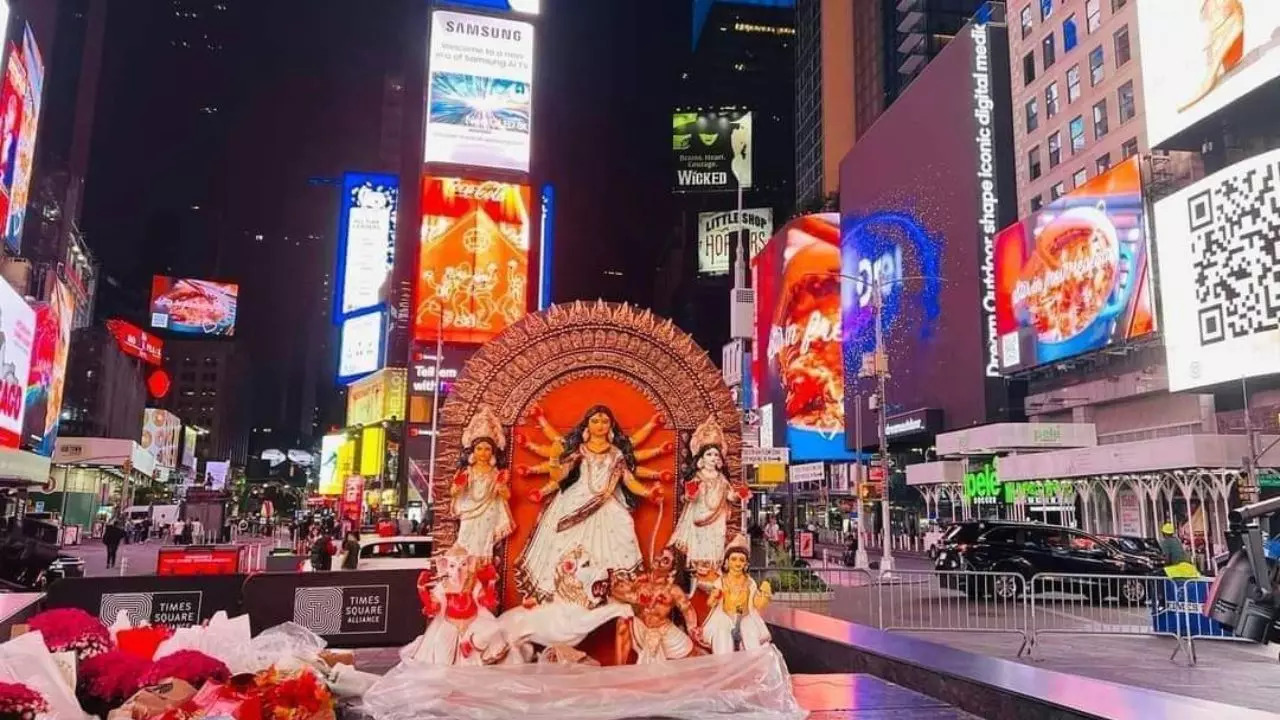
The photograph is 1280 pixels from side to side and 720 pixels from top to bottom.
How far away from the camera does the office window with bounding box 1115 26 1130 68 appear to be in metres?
32.2

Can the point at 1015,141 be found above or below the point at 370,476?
above

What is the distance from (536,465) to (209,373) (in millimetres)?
127986

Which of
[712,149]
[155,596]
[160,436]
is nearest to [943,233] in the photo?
[712,149]

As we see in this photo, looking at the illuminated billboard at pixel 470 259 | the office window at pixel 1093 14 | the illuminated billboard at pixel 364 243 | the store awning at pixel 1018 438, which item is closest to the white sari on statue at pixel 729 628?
the store awning at pixel 1018 438

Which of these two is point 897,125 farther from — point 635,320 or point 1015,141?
point 635,320

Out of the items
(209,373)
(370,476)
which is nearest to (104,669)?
(370,476)

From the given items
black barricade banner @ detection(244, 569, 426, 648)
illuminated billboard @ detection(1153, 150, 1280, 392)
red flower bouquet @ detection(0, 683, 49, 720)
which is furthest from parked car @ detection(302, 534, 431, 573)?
illuminated billboard @ detection(1153, 150, 1280, 392)

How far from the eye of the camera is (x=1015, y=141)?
130 ft

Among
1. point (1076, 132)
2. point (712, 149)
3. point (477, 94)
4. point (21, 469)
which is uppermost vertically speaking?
point (712, 149)

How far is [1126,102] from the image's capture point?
32.1m

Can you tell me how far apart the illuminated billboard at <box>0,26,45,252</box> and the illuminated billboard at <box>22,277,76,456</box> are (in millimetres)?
3676

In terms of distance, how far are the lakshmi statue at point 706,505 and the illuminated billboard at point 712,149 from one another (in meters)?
66.4

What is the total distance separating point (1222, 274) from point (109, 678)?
88.8 feet

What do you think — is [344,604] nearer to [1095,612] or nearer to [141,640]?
[141,640]
